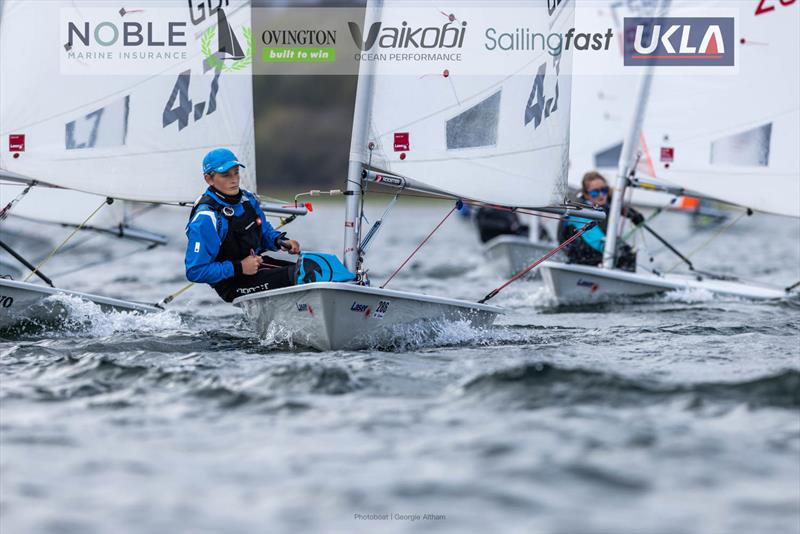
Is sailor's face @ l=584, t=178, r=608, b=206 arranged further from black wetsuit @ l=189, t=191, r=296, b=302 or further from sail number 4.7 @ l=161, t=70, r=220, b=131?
black wetsuit @ l=189, t=191, r=296, b=302

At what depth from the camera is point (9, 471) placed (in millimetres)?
4039

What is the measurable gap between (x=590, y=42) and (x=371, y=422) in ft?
28.7

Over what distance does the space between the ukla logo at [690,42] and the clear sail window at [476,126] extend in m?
3.87

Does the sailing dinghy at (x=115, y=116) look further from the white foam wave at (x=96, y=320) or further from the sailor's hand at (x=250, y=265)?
the sailor's hand at (x=250, y=265)

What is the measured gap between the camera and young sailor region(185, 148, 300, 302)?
645cm

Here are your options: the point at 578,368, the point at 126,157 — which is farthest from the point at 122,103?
the point at 578,368

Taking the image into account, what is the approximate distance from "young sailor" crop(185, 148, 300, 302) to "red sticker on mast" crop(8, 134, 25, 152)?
1.63 m

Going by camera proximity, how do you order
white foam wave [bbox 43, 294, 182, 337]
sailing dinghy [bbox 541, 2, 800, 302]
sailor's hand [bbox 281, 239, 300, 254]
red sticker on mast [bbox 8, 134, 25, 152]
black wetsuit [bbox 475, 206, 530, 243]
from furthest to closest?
black wetsuit [bbox 475, 206, 530, 243] < sailing dinghy [bbox 541, 2, 800, 302] < red sticker on mast [bbox 8, 134, 25, 152] < white foam wave [bbox 43, 294, 182, 337] < sailor's hand [bbox 281, 239, 300, 254]

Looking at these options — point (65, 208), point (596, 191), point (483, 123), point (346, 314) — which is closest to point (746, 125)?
point (596, 191)

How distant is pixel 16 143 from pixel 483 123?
3.17 m

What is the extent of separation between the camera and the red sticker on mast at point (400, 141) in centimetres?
706

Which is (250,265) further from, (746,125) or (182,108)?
(746,125)

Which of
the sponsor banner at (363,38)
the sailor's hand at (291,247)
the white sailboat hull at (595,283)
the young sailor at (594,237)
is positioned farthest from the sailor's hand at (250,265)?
the young sailor at (594,237)

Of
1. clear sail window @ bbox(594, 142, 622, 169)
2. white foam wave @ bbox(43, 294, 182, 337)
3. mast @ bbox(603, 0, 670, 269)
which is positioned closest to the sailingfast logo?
white foam wave @ bbox(43, 294, 182, 337)
